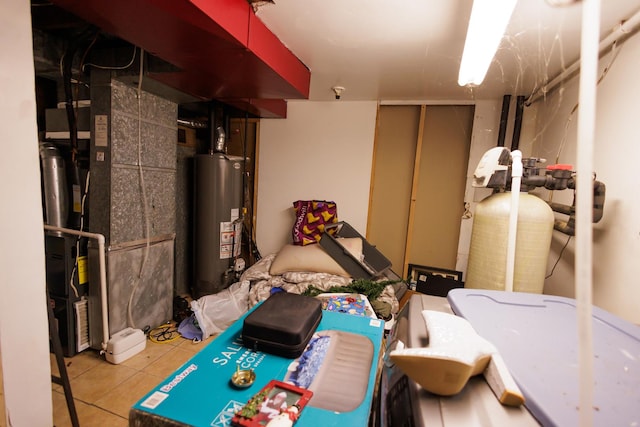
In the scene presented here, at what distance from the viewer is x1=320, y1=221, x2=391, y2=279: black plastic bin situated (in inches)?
111

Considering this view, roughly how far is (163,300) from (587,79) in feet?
9.48

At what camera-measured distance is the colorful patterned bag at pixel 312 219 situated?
10.5 ft

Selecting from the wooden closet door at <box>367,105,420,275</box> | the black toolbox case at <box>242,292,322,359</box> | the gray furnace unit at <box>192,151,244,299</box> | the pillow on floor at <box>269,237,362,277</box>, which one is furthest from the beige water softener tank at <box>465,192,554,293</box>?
the gray furnace unit at <box>192,151,244,299</box>

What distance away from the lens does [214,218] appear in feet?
9.24

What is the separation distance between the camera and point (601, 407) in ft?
1.77

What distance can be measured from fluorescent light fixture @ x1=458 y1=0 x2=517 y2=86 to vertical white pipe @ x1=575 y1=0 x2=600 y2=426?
34.5 inches

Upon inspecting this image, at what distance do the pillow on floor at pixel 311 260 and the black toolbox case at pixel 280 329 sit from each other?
70.0 inches

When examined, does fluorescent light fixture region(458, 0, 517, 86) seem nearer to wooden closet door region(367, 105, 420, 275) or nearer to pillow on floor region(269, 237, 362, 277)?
wooden closet door region(367, 105, 420, 275)

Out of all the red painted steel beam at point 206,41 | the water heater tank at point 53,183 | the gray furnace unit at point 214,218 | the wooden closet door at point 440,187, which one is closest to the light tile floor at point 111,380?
the gray furnace unit at point 214,218

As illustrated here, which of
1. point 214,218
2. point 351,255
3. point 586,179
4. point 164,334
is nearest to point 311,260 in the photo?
point 351,255

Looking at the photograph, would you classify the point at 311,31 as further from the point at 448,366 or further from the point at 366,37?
the point at 448,366

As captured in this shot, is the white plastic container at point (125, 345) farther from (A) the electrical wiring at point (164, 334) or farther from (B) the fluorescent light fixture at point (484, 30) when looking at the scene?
(B) the fluorescent light fixture at point (484, 30)

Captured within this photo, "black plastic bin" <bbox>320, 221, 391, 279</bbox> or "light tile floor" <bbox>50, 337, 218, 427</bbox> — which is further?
"black plastic bin" <bbox>320, 221, 391, 279</bbox>

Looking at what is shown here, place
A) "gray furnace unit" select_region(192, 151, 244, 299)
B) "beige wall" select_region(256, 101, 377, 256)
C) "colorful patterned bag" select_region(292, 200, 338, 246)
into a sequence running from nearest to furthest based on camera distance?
"gray furnace unit" select_region(192, 151, 244, 299), "colorful patterned bag" select_region(292, 200, 338, 246), "beige wall" select_region(256, 101, 377, 256)
